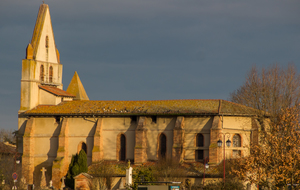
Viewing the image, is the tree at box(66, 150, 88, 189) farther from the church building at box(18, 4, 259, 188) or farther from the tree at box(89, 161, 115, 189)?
the church building at box(18, 4, 259, 188)

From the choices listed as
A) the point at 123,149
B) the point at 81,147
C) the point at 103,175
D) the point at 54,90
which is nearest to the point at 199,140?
the point at 123,149

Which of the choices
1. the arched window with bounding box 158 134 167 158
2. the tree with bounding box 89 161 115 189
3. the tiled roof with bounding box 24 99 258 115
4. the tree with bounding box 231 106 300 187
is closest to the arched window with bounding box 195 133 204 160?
the tiled roof with bounding box 24 99 258 115

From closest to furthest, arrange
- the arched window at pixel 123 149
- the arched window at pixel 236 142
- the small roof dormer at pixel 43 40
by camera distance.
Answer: the arched window at pixel 236 142 → the arched window at pixel 123 149 → the small roof dormer at pixel 43 40

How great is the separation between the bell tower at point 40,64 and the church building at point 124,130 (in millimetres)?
210

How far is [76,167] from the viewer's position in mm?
48094

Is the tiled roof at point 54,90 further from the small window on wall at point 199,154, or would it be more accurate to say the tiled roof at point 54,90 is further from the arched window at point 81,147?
the small window on wall at point 199,154

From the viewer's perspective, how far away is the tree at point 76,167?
4803 centimetres

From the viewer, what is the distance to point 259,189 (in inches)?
1725

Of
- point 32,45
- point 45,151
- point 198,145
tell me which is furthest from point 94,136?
point 32,45

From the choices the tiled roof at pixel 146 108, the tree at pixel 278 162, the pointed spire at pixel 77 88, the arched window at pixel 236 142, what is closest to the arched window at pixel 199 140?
the tiled roof at pixel 146 108

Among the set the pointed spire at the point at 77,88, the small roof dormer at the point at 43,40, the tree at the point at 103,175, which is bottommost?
the tree at the point at 103,175

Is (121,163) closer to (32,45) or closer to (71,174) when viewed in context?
(71,174)

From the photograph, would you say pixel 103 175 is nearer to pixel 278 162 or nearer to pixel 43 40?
pixel 278 162

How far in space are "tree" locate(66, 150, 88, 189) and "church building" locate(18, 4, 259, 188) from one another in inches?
62.5
